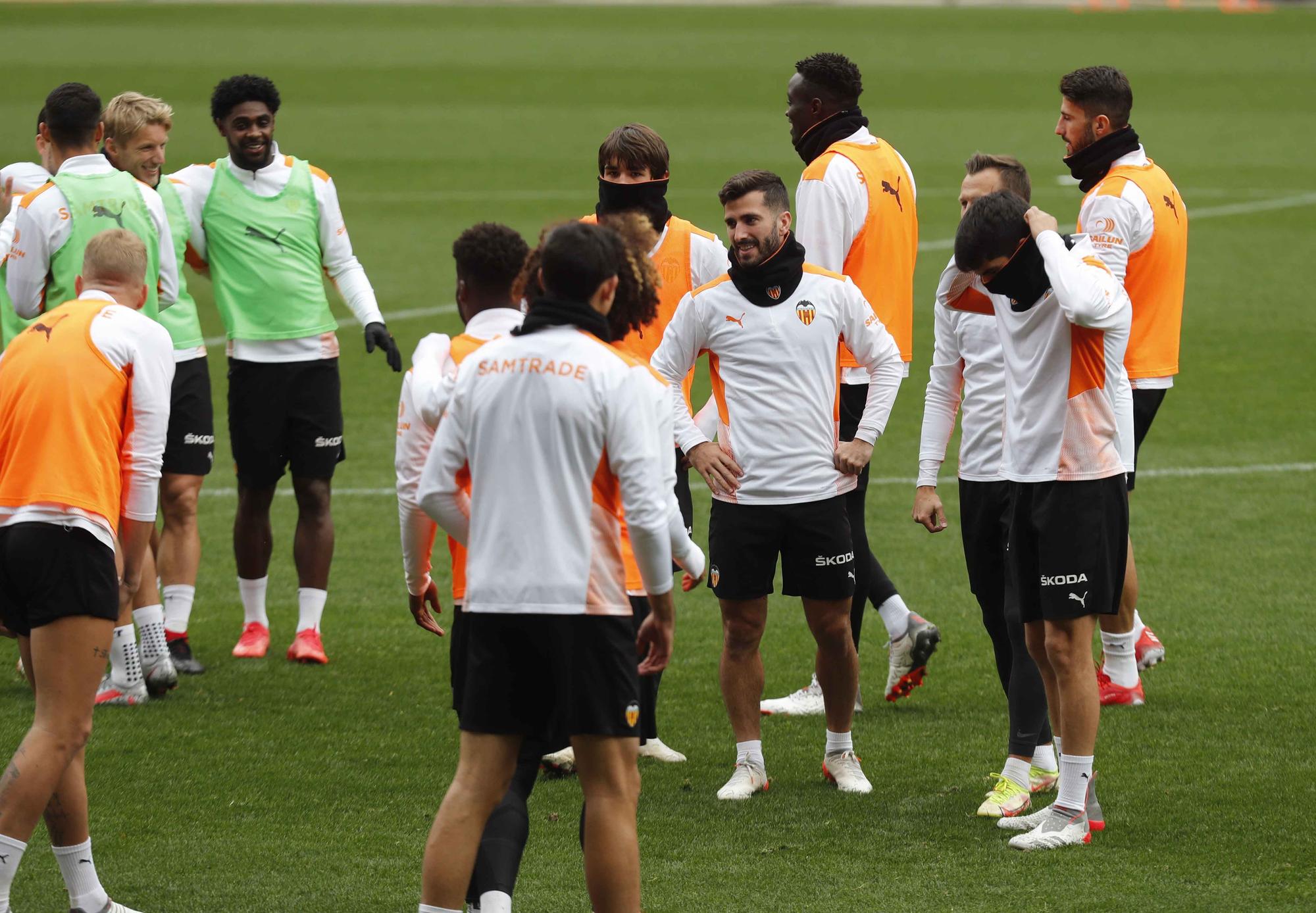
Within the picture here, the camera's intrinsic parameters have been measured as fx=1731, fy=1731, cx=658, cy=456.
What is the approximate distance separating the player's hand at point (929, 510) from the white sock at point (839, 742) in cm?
73

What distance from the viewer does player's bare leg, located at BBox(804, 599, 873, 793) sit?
219 inches

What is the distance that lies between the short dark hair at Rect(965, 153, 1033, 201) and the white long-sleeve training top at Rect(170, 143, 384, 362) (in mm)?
2672

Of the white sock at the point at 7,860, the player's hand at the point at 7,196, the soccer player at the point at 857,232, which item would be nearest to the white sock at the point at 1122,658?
the soccer player at the point at 857,232

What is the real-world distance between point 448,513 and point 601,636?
482 mm

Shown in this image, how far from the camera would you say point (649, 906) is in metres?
4.64

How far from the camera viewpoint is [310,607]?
7324mm

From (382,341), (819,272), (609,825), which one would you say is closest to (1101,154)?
(819,272)

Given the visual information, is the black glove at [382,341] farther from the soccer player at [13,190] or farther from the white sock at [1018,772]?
the white sock at [1018,772]

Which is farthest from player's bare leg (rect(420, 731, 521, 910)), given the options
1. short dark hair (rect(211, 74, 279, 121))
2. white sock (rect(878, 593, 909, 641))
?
short dark hair (rect(211, 74, 279, 121))

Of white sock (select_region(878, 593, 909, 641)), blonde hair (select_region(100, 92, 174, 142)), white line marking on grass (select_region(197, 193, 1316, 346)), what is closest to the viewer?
white sock (select_region(878, 593, 909, 641))

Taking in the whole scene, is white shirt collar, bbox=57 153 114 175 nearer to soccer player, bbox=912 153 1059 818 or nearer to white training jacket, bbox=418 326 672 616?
white training jacket, bbox=418 326 672 616

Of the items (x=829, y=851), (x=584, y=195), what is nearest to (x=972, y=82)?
(x=584, y=195)

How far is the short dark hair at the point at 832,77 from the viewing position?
635 cm

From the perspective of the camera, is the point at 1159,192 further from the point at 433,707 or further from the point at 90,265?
the point at 90,265
